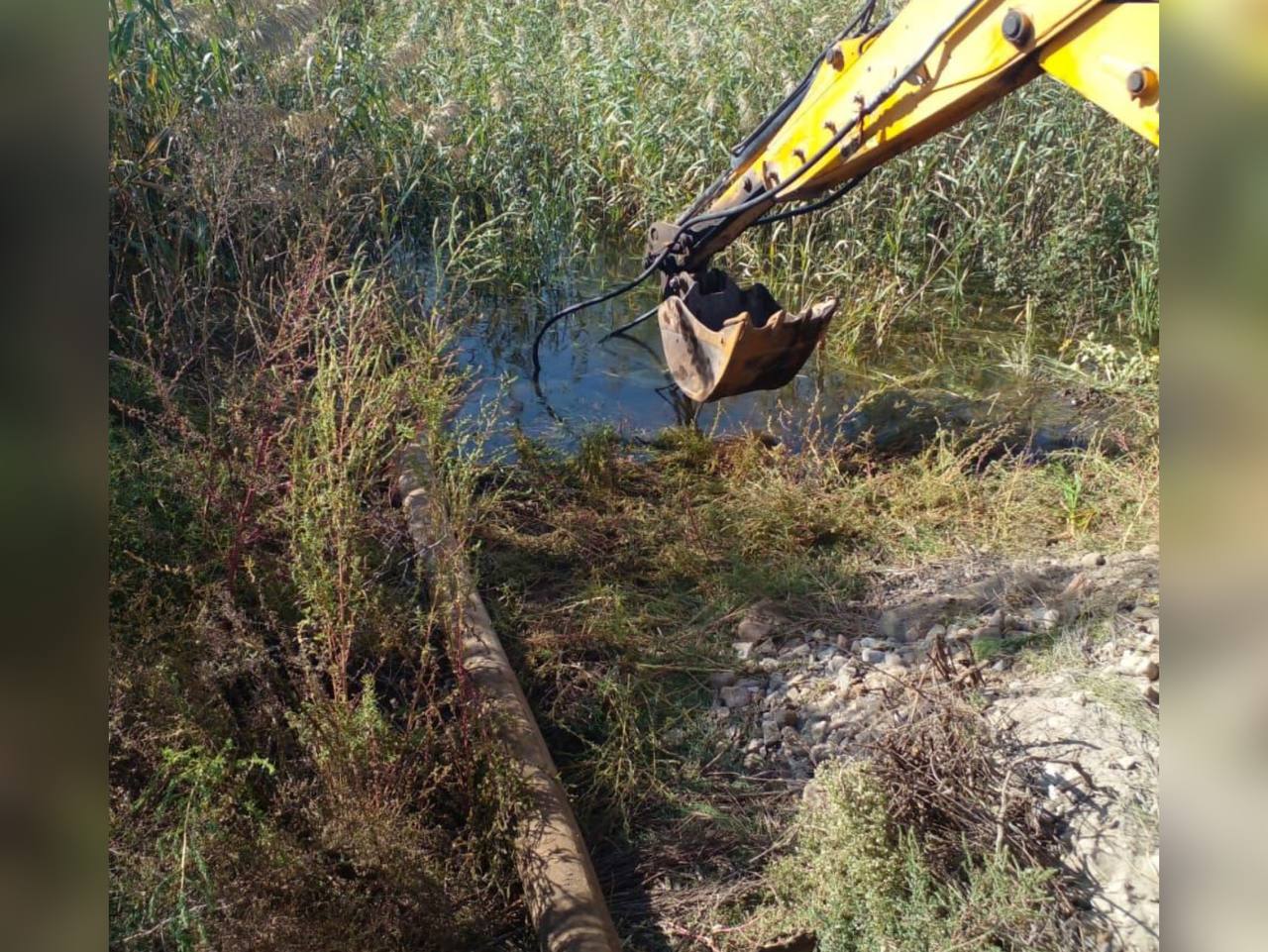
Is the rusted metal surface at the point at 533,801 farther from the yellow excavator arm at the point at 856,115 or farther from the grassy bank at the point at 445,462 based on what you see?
the yellow excavator arm at the point at 856,115

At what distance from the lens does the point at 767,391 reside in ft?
23.0

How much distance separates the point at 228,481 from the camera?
3.90 metres

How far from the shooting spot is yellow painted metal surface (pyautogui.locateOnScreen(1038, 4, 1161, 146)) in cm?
304

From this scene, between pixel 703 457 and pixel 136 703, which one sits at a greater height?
pixel 703 457

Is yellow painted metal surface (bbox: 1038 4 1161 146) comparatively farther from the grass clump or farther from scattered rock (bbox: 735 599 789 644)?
scattered rock (bbox: 735 599 789 644)

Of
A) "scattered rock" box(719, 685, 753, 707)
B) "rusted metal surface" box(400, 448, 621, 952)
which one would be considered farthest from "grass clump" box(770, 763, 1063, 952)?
"scattered rock" box(719, 685, 753, 707)

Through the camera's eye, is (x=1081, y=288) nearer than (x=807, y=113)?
No

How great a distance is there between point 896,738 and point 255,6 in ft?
18.5

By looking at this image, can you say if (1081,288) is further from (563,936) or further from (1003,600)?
(563,936)

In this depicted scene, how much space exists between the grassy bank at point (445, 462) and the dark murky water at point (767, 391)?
0.27m
